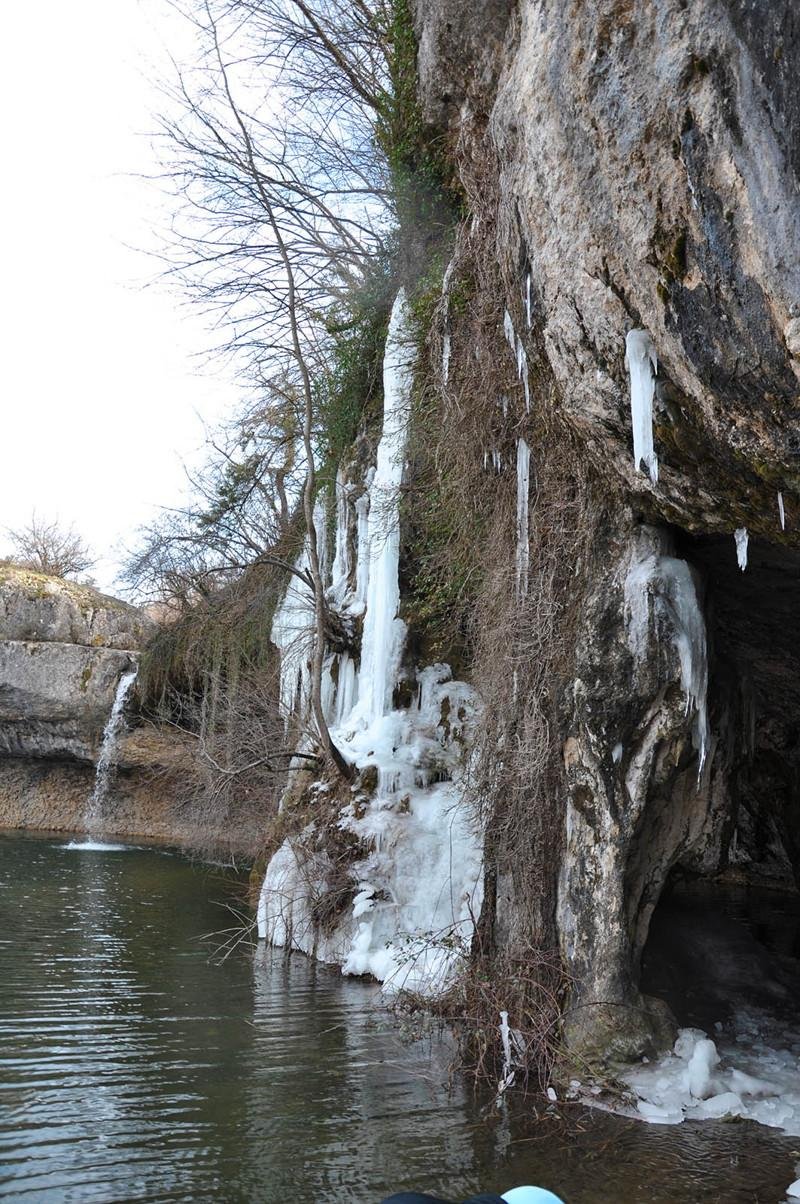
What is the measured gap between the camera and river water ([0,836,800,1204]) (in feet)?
14.8

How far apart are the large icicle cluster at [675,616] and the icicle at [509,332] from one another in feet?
5.96

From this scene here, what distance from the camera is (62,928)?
10.3m

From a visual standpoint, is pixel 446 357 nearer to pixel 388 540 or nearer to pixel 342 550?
pixel 388 540

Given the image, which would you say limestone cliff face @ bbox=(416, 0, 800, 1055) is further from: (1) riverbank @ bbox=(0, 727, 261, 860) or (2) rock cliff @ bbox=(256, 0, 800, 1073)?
(1) riverbank @ bbox=(0, 727, 261, 860)

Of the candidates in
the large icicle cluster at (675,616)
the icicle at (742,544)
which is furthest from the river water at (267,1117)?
the icicle at (742,544)

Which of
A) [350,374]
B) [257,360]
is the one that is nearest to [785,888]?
[350,374]

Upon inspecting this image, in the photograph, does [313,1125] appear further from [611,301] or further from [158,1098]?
[611,301]

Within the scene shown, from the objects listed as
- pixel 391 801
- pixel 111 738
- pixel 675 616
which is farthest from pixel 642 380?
pixel 111 738

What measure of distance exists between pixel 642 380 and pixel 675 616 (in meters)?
1.85

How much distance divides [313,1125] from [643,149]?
203 inches

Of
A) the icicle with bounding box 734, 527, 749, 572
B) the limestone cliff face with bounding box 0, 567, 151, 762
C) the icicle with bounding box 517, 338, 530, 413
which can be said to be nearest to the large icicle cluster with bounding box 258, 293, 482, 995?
the icicle with bounding box 517, 338, 530, 413

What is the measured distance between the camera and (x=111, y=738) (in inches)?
842

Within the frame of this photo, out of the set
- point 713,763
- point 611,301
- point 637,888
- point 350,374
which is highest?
point 350,374

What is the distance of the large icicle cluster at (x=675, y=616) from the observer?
6.40 meters
